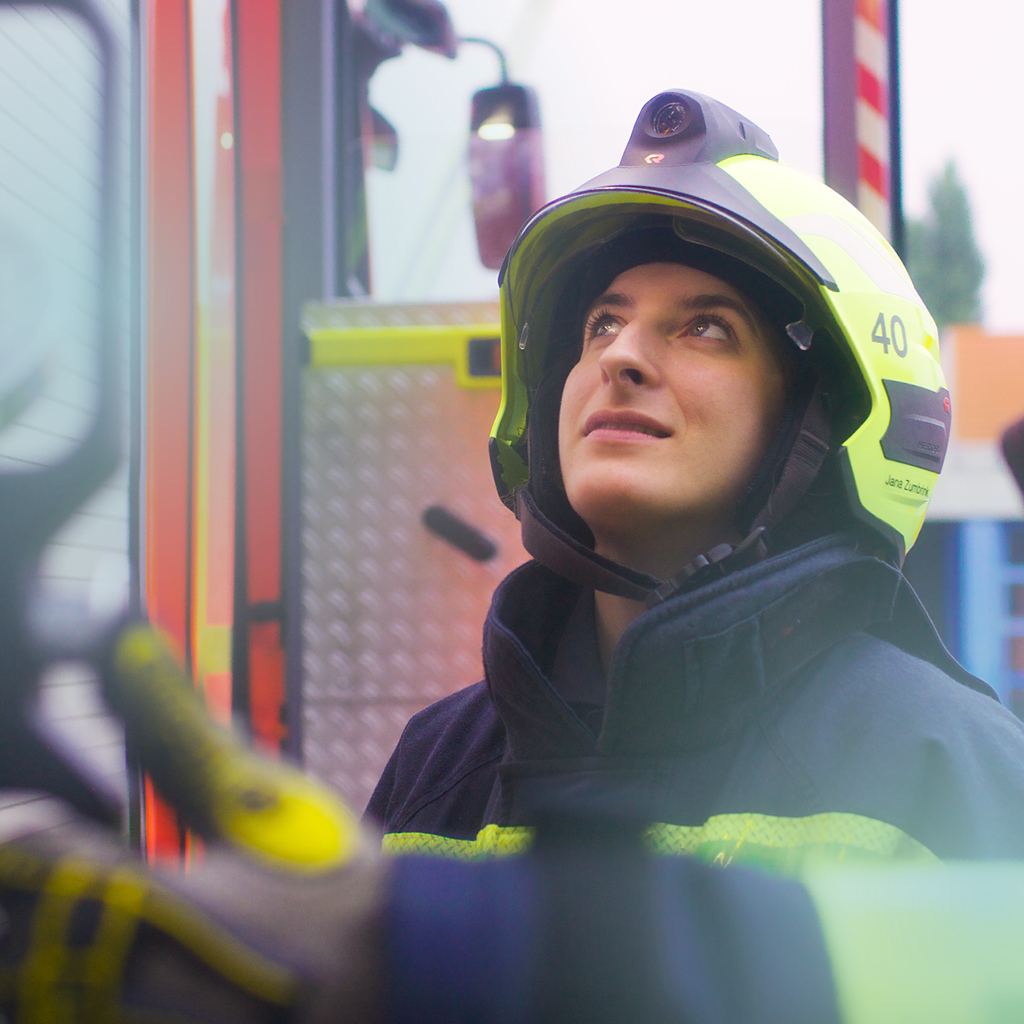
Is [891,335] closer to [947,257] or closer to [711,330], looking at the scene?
[711,330]

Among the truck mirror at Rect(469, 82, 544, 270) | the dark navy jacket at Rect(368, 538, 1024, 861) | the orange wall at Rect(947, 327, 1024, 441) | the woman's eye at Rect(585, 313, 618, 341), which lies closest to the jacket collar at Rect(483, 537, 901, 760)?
the dark navy jacket at Rect(368, 538, 1024, 861)

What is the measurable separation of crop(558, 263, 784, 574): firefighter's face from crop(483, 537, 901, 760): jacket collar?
0.19 meters

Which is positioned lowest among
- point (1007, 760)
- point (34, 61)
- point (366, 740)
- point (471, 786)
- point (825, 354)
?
point (366, 740)

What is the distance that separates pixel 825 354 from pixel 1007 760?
63cm

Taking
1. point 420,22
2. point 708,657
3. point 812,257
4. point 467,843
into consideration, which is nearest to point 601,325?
point 812,257

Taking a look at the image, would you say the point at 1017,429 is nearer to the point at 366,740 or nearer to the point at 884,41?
the point at 884,41

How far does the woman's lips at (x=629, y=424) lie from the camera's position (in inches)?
46.4

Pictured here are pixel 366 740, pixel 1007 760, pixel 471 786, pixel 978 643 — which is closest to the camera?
pixel 1007 760

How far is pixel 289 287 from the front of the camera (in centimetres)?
202

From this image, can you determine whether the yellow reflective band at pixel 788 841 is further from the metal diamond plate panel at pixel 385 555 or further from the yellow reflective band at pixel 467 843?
the metal diamond plate panel at pixel 385 555

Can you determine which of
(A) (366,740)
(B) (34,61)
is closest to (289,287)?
(B) (34,61)

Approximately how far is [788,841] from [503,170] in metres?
1.62

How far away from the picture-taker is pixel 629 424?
3.88 feet

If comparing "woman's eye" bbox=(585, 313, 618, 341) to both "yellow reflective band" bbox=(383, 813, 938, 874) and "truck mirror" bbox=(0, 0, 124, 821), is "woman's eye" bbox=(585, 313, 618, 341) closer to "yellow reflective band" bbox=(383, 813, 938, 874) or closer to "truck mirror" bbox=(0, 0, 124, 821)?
"yellow reflective band" bbox=(383, 813, 938, 874)
